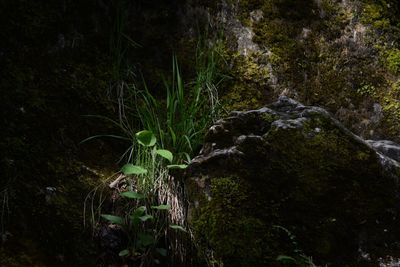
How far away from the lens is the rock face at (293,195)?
2.24 meters

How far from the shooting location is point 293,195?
7.74ft

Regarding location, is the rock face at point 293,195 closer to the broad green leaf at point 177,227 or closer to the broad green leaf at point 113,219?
the broad green leaf at point 177,227

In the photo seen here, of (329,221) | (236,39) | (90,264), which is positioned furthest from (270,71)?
(90,264)

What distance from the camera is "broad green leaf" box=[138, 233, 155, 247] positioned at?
2204 millimetres

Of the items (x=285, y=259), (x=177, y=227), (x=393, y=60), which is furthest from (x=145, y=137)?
(x=393, y=60)

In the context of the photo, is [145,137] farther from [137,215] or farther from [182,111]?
[182,111]

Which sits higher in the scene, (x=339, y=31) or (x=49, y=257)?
(x=339, y=31)

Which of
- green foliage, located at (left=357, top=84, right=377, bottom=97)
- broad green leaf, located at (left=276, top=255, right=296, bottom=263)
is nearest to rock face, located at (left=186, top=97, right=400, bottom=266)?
broad green leaf, located at (left=276, top=255, right=296, bottom=263)

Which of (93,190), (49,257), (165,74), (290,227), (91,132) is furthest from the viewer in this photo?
(165,74)

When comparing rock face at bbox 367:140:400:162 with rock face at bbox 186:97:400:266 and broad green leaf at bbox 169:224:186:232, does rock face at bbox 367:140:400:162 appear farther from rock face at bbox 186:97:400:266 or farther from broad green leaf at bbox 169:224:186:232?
broad green leaf at bbox 169:224:186:232

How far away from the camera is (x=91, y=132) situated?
2.83 metres

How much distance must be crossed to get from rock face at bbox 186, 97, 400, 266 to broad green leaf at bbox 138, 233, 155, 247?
0.26 m

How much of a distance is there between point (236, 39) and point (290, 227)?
1.85 metres

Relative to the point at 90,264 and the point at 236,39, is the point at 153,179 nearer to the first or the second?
the point at 90,264
